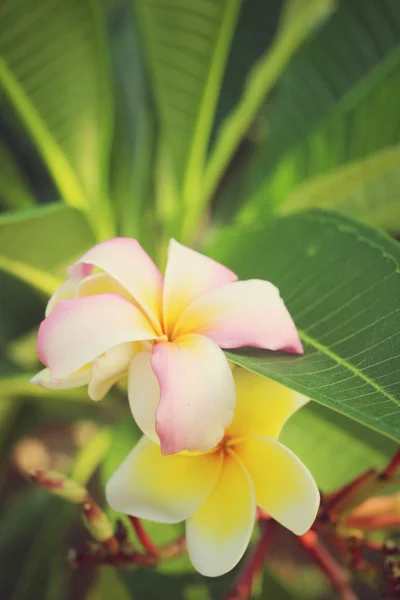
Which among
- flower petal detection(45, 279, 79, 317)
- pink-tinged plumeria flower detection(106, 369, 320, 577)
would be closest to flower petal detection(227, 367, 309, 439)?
pink-tinged plumeria flower detection(106, 369, 320, 577)

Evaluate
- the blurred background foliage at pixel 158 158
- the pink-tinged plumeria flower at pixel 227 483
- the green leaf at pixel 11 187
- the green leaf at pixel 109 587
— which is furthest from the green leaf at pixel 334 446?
the green leaf at pixel 11 187

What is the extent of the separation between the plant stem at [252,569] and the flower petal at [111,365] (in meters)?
0.16

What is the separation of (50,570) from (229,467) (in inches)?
20.2

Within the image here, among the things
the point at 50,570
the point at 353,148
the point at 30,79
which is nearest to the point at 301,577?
the point at 50,570

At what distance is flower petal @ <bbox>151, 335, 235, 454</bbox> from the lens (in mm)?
294

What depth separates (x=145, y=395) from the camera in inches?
12.8

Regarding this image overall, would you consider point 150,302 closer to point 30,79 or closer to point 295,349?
point 295,349

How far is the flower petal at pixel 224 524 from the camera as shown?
1.10ft

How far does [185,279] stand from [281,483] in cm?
13

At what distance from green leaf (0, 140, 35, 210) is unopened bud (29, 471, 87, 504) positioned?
1.75 feet

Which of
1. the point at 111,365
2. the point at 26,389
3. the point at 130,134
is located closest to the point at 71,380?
the point at 111,365

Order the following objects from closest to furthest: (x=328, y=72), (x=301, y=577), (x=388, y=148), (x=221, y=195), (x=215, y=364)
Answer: (x=215, y=364), (x=388, y=148), (x=328, y=72), (x=301, y=577), (x=221, y=195)

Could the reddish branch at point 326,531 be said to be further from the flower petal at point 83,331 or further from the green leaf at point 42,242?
the green leaf at point 42,242

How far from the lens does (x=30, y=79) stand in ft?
2.10
